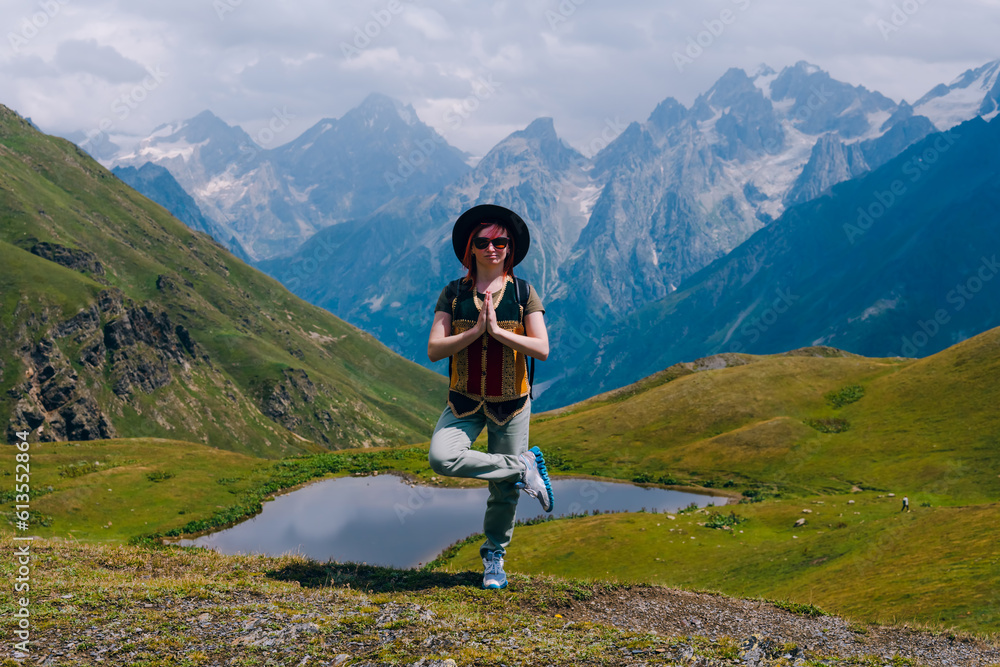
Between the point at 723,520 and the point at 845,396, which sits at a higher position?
the point at 845,396

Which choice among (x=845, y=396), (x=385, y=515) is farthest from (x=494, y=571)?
(x=845, y=396)

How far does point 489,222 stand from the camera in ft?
45.9

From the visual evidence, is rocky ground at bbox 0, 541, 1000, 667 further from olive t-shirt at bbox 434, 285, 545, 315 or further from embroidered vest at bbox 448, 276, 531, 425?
olive t-shirt at bbox 434, 285, 545, 315

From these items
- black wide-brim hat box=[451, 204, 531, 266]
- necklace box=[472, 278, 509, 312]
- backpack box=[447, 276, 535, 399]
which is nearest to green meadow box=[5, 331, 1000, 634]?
backpack box=[447, 276, 535, 399]

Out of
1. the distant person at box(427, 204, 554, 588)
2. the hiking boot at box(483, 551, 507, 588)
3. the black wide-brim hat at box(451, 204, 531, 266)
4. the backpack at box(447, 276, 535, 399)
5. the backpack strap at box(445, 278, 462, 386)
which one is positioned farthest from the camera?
the hiking boot at box(483, 551, 507, 588)

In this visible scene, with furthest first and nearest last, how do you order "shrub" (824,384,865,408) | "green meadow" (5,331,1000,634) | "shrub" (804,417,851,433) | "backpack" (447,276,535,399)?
"shrub" (824,384,865,408) < "shrub" (804,417,851,433) < "green meadow" (5,331,1000,634) < "backpack" (447,276,535,399)

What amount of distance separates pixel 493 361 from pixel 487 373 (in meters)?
0.27

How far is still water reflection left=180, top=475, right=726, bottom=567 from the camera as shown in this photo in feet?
104

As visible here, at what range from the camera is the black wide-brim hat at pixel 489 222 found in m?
13.9

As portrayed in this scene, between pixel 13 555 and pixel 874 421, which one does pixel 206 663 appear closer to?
pixel 13 555

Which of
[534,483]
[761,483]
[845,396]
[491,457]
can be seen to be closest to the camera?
[491,457]

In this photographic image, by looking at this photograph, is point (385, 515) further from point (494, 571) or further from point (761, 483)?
point (761, 483)

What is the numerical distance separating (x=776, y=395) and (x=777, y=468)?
51.7ft

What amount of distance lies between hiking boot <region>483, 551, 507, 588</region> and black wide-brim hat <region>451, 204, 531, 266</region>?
249 inches
